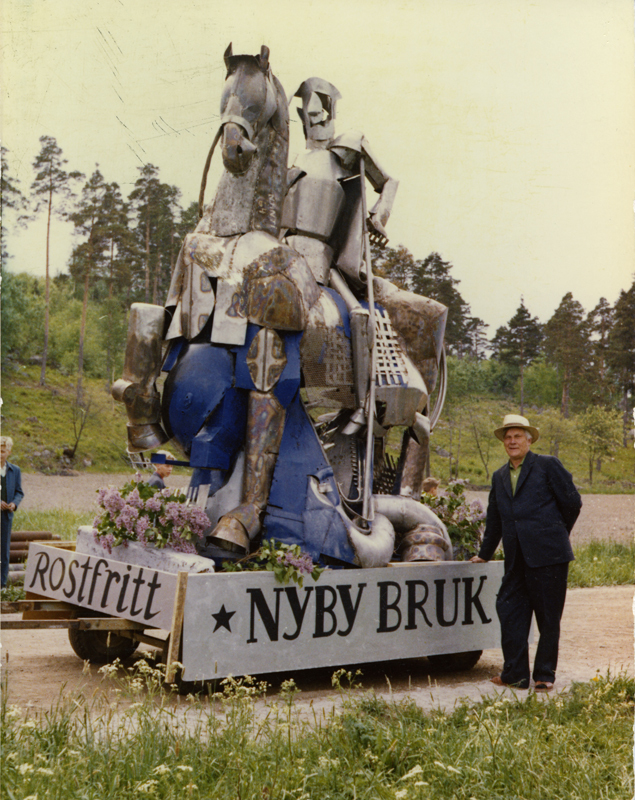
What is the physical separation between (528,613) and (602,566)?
271 inches

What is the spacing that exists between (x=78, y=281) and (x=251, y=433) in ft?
54.4

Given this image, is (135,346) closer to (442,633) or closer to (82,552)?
(82,552)

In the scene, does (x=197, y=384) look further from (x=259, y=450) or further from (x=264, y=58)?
(x=264, y=58)

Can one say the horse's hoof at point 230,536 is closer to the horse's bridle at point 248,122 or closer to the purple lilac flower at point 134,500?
the purple lilac flower at point 134,500

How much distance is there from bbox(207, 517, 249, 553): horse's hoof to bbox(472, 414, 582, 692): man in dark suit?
1514 millimetres

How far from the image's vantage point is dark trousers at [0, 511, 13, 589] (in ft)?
26.7

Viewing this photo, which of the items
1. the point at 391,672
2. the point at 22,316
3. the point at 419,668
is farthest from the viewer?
the point at 22,316

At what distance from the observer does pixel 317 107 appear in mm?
6277

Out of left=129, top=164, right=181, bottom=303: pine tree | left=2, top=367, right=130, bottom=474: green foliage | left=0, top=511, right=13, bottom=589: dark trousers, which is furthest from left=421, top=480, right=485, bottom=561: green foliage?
left=2, top=367, right=130, bottom=474: green foliage

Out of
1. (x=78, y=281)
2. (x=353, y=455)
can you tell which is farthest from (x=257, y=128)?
(x=78, y=281)

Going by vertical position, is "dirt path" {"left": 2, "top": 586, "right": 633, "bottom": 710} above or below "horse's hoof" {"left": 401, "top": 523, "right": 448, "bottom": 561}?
below

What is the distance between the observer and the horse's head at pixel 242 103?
5270 millimetres

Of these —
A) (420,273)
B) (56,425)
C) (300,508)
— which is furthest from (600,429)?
(300,508)

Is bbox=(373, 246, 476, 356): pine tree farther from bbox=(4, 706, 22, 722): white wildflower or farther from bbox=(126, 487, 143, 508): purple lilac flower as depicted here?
bbox=(4, 706, 22, 722): white wildflower
